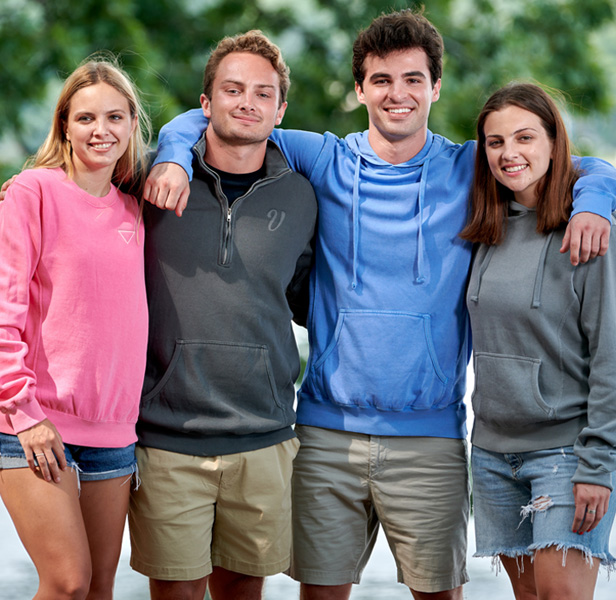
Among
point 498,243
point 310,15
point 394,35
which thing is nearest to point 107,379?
point 498,243

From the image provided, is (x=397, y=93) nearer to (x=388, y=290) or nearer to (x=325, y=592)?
(x=388, y=290)

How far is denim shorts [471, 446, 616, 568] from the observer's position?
173cm

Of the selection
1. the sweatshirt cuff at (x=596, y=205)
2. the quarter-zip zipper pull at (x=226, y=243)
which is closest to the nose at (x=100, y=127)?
the quarter-zip zipper pull at (x=226, y=243)

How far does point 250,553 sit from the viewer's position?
6.54 ft

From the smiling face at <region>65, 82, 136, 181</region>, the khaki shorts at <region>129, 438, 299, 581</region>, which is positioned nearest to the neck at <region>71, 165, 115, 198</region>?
the smiling face at <region>65, 82, 136, 181</region>

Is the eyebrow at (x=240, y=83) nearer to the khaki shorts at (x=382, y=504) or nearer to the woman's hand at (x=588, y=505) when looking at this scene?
the khaki shorts at (x=382, y=504)

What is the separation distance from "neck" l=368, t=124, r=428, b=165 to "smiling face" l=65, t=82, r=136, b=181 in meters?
0.62

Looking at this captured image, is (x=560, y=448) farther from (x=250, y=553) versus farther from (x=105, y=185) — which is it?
(x=105, y=185)

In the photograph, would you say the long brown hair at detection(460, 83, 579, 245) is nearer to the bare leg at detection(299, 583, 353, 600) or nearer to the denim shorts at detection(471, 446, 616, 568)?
the denim shorts at detection(471, 446, 616, 568)

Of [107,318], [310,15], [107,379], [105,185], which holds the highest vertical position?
[310,15]

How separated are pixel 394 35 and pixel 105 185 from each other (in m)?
0.77

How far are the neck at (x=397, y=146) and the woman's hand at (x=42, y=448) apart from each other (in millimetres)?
999

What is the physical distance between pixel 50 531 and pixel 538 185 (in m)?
1.23

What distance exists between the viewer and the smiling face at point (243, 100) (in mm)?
1965
